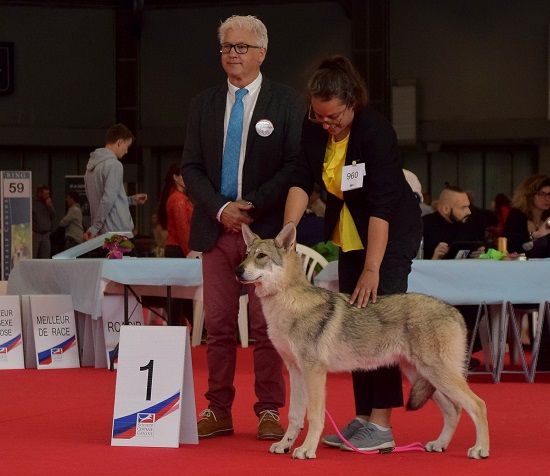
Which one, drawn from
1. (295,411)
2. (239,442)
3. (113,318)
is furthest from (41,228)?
(295,411)

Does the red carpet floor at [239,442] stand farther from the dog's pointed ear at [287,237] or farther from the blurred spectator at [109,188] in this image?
the blurred spectator at [109,188]

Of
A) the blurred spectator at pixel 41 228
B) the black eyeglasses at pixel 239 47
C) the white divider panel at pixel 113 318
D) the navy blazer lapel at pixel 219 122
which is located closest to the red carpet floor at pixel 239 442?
the white divider panel at pixel 113 318

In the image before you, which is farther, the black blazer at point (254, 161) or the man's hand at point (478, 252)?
the man's hand at point (478, 252)

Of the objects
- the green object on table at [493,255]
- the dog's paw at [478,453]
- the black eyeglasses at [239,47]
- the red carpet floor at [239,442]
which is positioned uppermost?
the black eyeglasses at [239,47]

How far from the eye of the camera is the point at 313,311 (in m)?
3.65

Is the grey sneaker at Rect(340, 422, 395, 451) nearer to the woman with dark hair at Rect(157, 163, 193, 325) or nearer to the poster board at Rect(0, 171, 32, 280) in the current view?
the woman with dark hair at Rect(157, 163, 193, 325)

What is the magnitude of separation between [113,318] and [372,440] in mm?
3371

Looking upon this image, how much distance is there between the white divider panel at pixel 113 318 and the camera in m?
6.81

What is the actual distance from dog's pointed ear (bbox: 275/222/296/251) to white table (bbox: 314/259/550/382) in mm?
2424

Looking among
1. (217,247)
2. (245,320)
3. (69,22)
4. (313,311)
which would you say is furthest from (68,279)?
(69,22)

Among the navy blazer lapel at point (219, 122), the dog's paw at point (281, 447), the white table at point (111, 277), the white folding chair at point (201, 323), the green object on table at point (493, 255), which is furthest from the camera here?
the white folding chair at point (201, 323)

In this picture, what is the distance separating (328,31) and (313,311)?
44.6 ft

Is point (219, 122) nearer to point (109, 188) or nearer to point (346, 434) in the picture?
point (346, 434)

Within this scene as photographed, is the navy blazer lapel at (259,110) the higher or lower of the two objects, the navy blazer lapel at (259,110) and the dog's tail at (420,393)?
the higher
